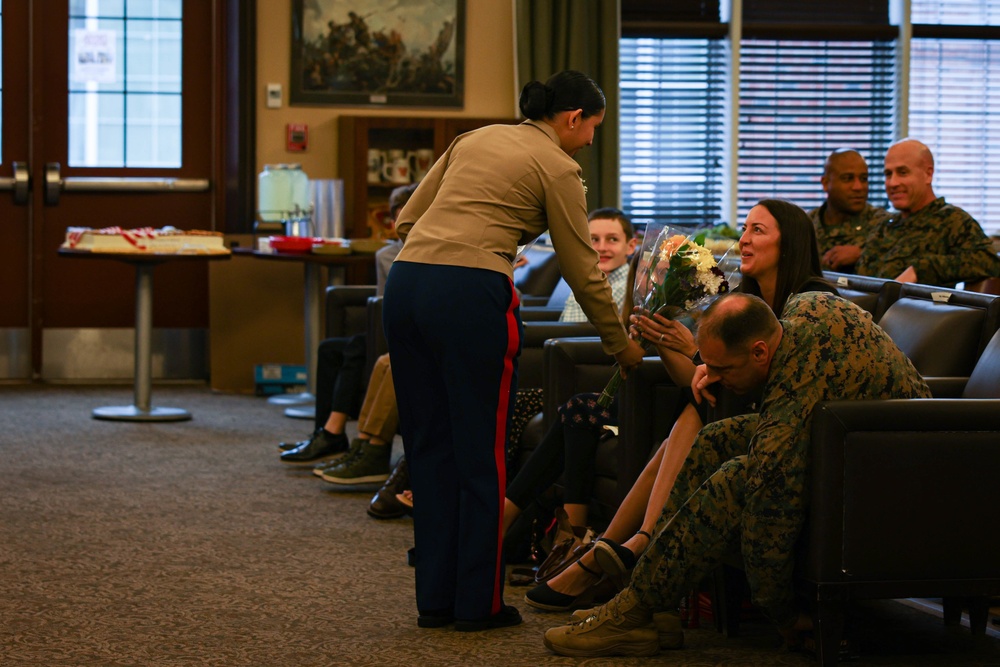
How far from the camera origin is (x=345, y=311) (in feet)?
18.9

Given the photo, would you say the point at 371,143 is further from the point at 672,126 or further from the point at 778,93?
the point at 778,93

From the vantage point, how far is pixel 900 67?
8.00m

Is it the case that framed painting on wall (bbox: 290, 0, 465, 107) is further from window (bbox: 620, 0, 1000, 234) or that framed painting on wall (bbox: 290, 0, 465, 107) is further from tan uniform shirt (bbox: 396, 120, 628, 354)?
tan uniform shirt (bbox: 396, 120, 628, 354)

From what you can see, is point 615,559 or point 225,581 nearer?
point 615,559

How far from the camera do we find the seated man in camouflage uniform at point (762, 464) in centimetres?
263

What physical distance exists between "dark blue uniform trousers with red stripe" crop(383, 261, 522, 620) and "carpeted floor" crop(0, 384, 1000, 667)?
0.51 ft

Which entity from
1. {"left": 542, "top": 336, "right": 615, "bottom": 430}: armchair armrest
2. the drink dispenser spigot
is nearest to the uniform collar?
{"left": 542, "top": 336, "right": 615, "bottom": 430}: armchair armrest

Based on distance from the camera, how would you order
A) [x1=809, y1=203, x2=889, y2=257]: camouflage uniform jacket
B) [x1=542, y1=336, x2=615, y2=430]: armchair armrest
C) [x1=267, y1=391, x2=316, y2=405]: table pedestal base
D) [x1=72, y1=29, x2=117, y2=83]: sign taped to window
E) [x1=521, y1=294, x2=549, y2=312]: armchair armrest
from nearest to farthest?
[x1=542, y1=336, x2=615, y2=430]: armchair armrest → [x1=809, y1=203, x2=889, y2=257]: camouflage uniform jacket → [x1=521, y1=294, x2=549, y2=312]: armchair armrest → [x1=267, y1=391, x2=316, y2=405]: table pedestal base → [x1=72, y1=29, x2=117, y2=83]: sign taped to window

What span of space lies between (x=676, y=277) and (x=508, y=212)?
0.44 m

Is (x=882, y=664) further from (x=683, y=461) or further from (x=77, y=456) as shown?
(x=77, y=456)

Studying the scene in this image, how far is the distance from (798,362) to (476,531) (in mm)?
835

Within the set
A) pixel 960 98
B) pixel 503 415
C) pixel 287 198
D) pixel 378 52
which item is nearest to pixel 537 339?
pixel 503 415

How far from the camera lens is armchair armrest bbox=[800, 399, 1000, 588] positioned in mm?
2590

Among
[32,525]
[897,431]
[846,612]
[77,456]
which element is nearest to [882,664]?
[846,612]
